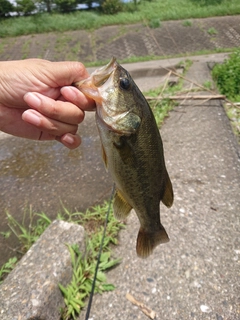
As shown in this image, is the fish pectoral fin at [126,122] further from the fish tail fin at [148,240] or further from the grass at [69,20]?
the grass at [69,20]

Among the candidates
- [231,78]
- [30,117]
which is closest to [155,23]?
[231,78]

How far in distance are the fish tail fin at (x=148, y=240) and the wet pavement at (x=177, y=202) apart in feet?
2.67

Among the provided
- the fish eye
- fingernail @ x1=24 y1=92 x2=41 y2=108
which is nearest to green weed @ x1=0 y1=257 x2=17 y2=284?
fingernail @ x1=24 y1=92 x2=41 y2=108

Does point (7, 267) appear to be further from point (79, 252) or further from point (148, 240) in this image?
point (148, 240)

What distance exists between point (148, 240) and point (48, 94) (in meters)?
1.03

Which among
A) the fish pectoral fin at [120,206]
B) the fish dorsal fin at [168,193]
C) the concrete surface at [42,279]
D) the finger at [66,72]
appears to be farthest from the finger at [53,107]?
the concrete surface at [42,279]

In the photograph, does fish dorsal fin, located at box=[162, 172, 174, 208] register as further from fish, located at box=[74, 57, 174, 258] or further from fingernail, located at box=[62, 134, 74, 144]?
fingernail, located at box=[62, 134, 74, 144]

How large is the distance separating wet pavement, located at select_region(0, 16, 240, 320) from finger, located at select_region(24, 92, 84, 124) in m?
1.57

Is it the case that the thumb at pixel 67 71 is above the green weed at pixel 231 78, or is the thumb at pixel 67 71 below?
above

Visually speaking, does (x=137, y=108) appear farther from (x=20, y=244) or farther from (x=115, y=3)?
(x=115, y=3)

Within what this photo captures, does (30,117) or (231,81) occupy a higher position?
(30,117)

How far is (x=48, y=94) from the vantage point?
5.37 feet

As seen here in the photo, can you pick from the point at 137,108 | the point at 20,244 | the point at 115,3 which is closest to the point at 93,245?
the point at 20,244

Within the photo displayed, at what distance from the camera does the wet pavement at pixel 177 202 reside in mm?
2299
